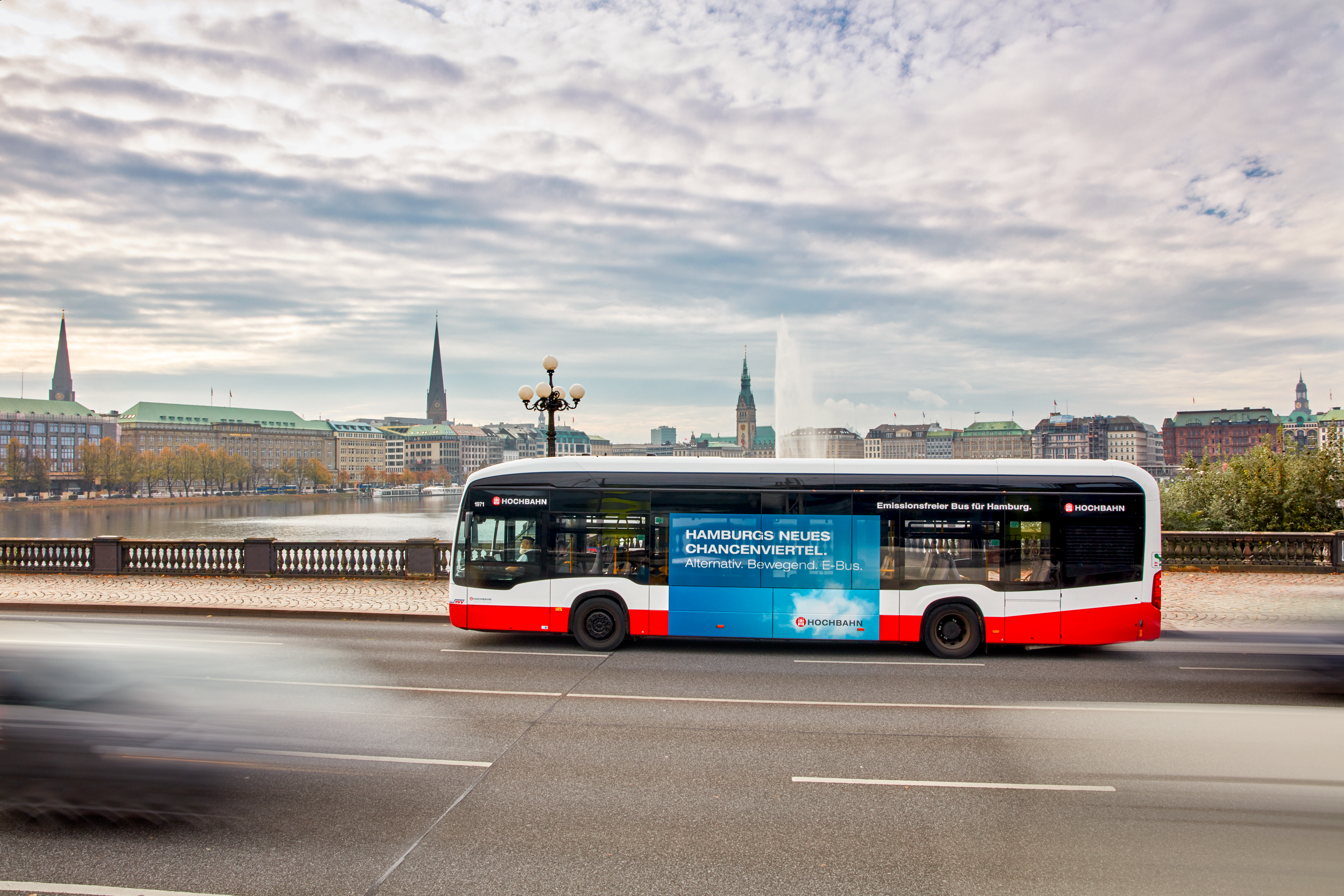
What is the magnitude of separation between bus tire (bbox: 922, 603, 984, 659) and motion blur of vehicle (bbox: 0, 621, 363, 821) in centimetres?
881

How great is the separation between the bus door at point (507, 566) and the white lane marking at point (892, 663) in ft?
13.7

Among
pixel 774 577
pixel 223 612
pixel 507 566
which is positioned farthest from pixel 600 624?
pixel 223 612

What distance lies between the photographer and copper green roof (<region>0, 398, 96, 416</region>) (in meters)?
159

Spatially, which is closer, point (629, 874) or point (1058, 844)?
point (629, 874)

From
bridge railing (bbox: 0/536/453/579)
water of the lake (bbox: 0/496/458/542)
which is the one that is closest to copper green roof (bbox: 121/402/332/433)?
water of the lake (bbox: 0/496/458/542)

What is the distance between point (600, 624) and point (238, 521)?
7009 cm

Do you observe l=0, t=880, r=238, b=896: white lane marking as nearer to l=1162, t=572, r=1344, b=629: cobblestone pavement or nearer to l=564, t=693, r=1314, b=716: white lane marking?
l=564, t=693, r=1314, b=716: white lane marking

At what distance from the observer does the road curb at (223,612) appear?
15930 mm

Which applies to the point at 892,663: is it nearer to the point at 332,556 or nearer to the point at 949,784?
the point at 949,784

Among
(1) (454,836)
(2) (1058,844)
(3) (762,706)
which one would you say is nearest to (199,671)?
(1) (454,836)

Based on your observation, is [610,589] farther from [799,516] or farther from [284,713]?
[284,713]

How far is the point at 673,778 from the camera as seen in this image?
693cm

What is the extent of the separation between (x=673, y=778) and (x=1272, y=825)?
14.4ft

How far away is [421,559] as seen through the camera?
20.6m
